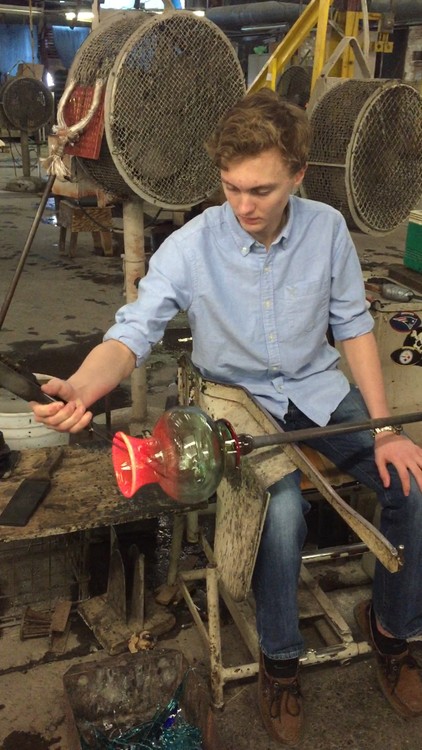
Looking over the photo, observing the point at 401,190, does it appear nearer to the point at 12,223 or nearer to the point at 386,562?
the point at 386,562

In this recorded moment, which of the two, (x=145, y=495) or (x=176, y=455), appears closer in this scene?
(x=176, y=455)

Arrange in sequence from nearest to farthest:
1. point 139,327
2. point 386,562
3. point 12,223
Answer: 1. point 386,562
2. point 139,327
3. point 12,223

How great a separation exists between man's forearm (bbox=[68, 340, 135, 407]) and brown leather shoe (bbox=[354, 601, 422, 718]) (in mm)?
1213

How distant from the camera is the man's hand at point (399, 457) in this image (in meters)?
1.94

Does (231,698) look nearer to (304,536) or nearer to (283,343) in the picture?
(304,536)

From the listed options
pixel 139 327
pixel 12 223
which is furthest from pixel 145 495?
pixel 12 223

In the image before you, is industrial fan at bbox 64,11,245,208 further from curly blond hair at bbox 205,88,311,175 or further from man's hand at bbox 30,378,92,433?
man's hand at bbox 30,378,92,433

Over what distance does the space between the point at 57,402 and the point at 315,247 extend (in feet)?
3.20

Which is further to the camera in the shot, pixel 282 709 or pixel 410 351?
pixel 410 351

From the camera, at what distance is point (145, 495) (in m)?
2.30

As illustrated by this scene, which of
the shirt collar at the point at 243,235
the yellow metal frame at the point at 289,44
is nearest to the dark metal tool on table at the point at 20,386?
the shirt collar at the point at 243,235

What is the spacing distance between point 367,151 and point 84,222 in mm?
4594

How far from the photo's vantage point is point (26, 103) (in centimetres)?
1080

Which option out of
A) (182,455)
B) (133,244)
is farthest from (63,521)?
(133,244)
